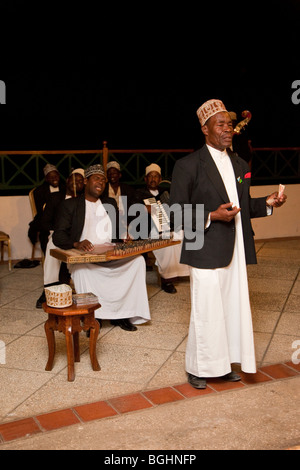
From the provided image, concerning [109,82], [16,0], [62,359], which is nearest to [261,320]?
[62,359]

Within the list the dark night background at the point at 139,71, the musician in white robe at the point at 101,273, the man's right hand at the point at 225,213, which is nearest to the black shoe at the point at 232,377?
the man's right hand at the point at 225,213

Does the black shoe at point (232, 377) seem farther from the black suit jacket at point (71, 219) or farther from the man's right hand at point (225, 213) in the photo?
the black suit jacket at point (71, 219)

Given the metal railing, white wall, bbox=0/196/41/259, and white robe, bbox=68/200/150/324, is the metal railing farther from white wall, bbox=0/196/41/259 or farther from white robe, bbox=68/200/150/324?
white robe, bbox=68/200/150/324

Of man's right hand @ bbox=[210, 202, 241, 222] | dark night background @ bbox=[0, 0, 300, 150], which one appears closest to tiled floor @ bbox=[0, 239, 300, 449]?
man's right hand @ bbox=[210, 202, 241, 222]

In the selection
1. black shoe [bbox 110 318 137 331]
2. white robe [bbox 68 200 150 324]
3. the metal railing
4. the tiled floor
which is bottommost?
the tiled floor

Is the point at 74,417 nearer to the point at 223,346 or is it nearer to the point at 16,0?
the point at 223,346

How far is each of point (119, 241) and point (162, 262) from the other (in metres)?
1.07

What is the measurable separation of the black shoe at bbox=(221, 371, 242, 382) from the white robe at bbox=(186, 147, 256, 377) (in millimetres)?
125

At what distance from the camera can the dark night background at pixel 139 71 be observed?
10273mm

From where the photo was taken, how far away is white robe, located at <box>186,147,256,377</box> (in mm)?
3783

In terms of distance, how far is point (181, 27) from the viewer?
10.7 m

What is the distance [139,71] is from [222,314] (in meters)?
9.15

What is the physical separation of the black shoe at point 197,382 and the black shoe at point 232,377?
21 centimetres

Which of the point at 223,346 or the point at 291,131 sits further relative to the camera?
the point at 291,131
